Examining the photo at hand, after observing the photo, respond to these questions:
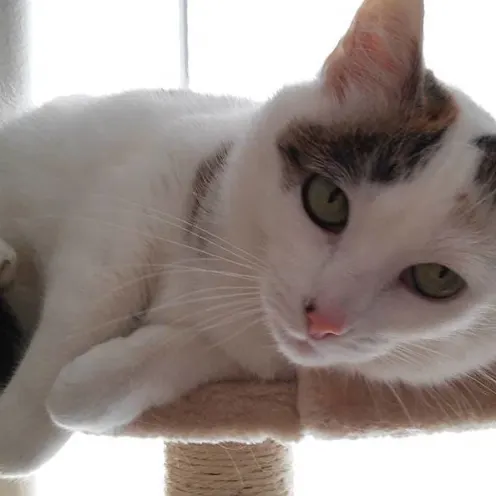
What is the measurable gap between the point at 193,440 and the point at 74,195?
0.42 meters

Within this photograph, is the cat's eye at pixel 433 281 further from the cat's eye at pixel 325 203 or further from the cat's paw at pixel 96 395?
the cat's paw at pixel 96 395

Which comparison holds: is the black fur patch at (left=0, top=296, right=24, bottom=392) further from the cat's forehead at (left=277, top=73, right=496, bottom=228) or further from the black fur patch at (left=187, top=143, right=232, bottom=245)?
the cat's forehead at (left=277, top=73, right=496, bottom=228)

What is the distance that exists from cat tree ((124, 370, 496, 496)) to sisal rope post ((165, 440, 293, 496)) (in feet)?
0.65

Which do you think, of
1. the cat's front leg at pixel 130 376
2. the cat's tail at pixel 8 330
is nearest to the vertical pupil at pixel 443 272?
the cat's front leg at pixel 130 376

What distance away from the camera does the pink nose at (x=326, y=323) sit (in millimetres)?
769

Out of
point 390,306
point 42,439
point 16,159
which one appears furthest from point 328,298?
point 16,159

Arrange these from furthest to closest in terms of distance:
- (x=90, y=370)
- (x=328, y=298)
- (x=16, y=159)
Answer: (x=16, y=159) → (x=90, y=370) → (x=328, y=298)

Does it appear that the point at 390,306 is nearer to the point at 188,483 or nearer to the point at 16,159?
the point at 188,483

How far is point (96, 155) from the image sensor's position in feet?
3.82

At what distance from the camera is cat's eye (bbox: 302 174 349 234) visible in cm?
83

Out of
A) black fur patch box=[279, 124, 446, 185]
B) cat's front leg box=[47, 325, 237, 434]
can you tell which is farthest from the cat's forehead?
cat's front leg box=[47, 325, 237, 434]

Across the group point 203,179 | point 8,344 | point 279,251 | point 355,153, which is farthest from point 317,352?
point 8,344

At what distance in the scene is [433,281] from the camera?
811mm

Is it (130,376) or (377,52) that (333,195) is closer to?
(377,52)
